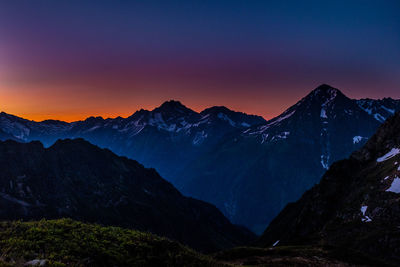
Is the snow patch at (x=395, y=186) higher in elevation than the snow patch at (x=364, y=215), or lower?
higher

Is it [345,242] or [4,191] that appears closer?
[345,242]

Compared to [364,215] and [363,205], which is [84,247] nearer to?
[364,215]

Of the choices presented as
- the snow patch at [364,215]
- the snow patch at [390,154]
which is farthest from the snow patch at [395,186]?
the snow patch at [390,154]

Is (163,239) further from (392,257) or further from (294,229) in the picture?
(294,229)

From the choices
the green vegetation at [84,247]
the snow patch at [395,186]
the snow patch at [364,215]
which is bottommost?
the green vegetation at [84,247]

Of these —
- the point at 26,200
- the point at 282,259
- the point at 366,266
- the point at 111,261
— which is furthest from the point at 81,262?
the point at 26,200

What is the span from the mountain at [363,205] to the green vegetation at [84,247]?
5074cm

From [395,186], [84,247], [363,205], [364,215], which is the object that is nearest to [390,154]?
[395,186]

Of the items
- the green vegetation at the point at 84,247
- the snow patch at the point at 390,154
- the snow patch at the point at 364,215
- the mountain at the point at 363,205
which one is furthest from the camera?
the snow patch at the point at 390,154

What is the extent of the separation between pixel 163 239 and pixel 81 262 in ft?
23.2

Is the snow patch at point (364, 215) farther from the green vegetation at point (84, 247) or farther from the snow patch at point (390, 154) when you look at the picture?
the green vegetation at point (84, 247)

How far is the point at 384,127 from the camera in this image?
124 m

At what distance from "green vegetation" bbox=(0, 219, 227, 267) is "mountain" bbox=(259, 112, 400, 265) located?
1998 inches

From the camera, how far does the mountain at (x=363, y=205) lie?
2517 inches
